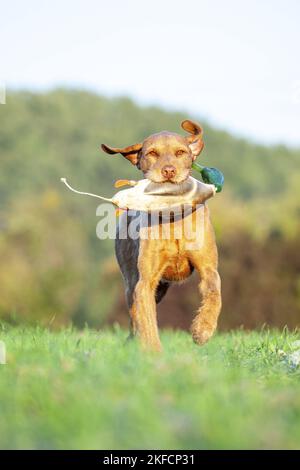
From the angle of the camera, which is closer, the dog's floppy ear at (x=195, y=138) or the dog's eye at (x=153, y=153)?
the dog's eye at (x=153, y=153)

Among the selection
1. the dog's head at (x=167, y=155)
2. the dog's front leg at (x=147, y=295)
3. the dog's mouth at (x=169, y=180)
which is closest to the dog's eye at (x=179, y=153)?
the dog's head at (x=167, y=155)

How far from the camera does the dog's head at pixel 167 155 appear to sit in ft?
21.3

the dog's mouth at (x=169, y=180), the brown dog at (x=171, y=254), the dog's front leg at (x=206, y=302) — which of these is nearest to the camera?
the dog's front leg at (x=206, y=302)

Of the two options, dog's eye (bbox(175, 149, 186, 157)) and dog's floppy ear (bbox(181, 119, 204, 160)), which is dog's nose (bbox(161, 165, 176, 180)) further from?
dog's floppy ear (bbox(181, 119, 204, 160))

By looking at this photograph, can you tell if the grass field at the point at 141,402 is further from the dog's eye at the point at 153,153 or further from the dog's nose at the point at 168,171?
the dog's eye at the point at 153,153

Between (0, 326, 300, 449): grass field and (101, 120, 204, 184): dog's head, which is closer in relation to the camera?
(0, 326, 300, 449): grass field

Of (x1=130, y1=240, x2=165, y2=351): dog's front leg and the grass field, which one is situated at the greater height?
(x1=130, y1=240, x2=165, y2=351): dog's front leg

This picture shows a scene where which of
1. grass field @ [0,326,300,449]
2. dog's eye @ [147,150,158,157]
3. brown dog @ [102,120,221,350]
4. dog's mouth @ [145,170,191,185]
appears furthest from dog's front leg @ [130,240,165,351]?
grass field @ [0,326,300,449]

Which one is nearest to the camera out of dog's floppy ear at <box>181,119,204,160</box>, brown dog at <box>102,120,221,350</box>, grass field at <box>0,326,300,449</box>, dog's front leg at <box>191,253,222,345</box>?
grass field at <box>0,326,300,449</box>

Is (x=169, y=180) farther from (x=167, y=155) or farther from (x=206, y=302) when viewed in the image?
(x=206, y=302)

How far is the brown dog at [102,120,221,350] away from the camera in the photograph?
641cm

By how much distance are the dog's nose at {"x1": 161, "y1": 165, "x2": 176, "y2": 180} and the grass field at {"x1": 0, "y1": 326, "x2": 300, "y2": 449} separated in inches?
62.7

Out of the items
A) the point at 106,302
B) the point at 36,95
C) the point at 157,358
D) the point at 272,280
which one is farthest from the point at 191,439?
the point at 36,95
